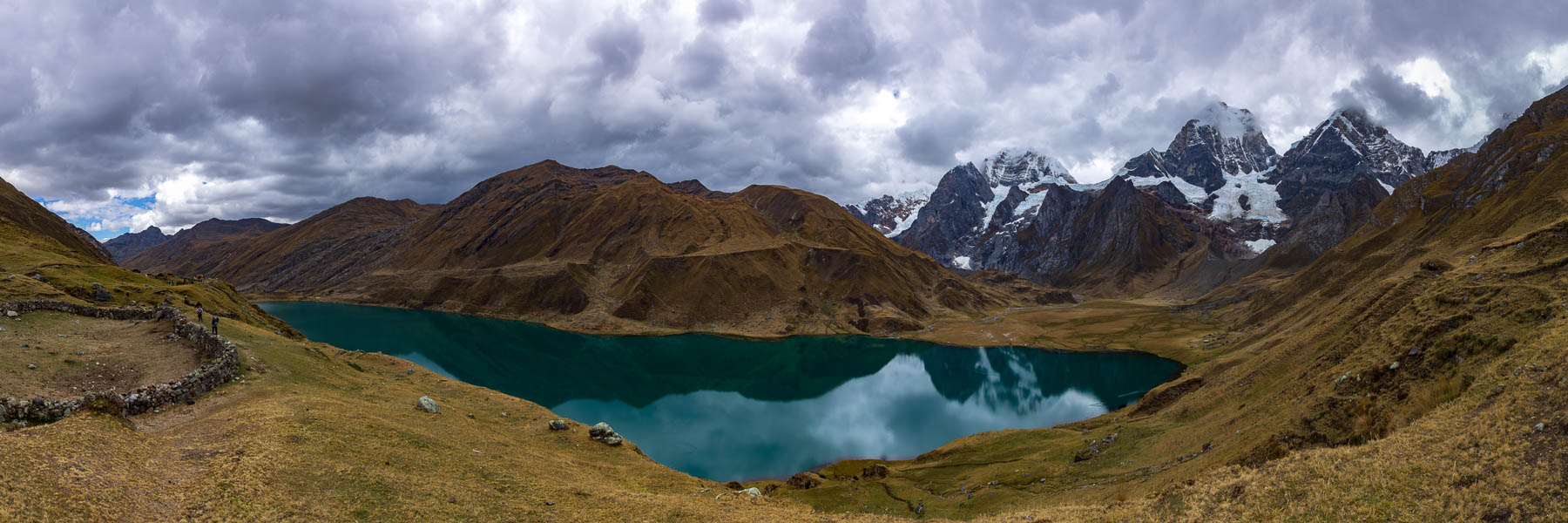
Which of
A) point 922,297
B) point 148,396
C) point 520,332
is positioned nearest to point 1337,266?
point 922,297

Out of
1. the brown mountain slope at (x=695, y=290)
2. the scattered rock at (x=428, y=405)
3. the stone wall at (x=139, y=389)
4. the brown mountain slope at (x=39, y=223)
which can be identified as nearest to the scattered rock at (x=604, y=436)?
the scattered rock at (x=428, y=405)

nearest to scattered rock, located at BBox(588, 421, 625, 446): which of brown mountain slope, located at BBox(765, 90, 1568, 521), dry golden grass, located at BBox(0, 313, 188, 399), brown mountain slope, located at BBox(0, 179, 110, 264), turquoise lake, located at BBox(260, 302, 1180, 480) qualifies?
brown mountain slope, located at BBox(765, 90, 1568, 521)

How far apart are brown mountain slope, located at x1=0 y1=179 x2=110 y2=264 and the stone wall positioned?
2510 inches

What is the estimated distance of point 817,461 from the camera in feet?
187

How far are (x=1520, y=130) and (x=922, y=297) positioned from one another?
447 ft

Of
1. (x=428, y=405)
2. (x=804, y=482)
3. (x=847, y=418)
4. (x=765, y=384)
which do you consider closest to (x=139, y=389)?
(x=428, y=405)

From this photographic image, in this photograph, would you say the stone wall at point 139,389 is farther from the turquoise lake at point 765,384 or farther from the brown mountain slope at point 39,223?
the brown mountain slope at point 39,223

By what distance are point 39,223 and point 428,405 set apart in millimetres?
123572

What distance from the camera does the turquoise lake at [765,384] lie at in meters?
63.3

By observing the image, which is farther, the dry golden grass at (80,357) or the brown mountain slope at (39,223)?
the brown mountain slope at (39,223)

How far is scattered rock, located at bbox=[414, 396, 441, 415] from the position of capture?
37.0 meters

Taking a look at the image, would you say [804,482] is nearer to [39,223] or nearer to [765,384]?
[765,384]

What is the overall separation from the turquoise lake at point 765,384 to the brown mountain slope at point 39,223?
36.3m

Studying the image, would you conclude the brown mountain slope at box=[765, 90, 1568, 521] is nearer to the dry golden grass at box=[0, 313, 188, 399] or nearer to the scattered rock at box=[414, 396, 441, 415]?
the scattered rock at box=[414, 396, 441, 415]
